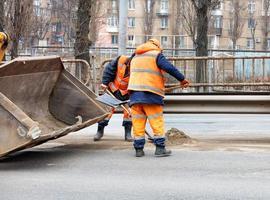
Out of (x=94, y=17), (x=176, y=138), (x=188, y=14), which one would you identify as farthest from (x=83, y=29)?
(x=188, y=14)

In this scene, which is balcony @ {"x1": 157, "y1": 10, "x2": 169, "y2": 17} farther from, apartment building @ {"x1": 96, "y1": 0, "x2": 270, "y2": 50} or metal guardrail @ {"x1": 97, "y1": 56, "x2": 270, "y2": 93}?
metal guardrail @ {"x1": 97, "y1": 56, "x2": 270, "y2": 93}

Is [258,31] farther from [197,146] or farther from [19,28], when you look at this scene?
[197,146]

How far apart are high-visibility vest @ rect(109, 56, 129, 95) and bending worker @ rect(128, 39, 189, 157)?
3.31ft

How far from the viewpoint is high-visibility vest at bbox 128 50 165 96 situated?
782 centimetres

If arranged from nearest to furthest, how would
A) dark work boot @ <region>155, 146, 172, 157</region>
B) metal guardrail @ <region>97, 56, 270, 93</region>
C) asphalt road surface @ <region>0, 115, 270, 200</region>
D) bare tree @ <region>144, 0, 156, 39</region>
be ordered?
asphalt road surface @ <region>0, 115, 270, 200</region> → dark work boot @ <region>155, 146, 172, 157</region> → metal guardrail @ <region>97, 56, 270, 93</region> → bare tree @ <region>144, 0, 156, 39</region>

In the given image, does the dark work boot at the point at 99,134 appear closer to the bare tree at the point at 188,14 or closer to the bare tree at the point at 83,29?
the bare tree at the point at 83,29

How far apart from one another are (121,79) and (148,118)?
1.38 m

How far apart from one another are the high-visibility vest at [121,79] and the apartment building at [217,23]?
49.2m

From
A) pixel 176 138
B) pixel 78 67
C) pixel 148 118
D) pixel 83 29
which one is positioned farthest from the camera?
pixel 83 29

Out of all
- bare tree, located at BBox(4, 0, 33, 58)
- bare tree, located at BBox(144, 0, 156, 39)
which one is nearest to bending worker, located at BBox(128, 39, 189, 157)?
bare tree, located at BBox(4, 0, 33, 58)

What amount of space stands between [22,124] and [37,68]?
142cm

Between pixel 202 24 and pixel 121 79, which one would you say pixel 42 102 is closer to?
pixel 121 79

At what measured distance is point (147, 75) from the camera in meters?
7.86

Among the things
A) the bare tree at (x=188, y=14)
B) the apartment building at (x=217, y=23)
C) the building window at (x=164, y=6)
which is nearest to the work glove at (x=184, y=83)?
the bare tree at (x=188, y=14)
